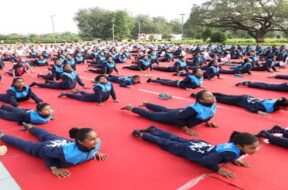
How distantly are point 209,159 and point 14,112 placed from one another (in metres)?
3.39

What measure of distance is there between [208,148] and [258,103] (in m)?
2.80

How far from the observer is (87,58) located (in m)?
17.2

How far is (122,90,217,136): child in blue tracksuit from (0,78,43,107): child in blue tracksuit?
2500 millimetres

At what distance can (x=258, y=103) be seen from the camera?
224 inches

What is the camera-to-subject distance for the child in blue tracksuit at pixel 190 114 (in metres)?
4.09

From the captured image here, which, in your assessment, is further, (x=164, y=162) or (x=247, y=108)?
(x=247, y=108)

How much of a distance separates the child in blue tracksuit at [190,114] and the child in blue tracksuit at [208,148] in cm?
50

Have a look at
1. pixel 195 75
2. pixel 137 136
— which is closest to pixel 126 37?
pixel 195 75

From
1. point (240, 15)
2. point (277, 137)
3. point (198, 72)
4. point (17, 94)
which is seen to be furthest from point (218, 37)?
point (277, 137)

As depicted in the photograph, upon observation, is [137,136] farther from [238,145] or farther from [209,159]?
[238,145]

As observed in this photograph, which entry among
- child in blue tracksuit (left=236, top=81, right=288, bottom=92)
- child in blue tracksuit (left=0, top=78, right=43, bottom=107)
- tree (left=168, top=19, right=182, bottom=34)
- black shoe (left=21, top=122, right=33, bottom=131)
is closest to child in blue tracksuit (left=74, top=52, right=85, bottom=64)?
child in blue tracksuit (left=0, top=78, right=43, bottom=107)

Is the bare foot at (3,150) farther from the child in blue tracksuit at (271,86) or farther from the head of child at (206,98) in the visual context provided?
the child in blue tracksuit at (271,86)

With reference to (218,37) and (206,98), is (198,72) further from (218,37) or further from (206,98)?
(218,37)

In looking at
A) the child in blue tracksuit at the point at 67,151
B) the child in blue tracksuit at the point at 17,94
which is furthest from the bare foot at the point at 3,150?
the child in blue tracksuit at the point at 17,94
